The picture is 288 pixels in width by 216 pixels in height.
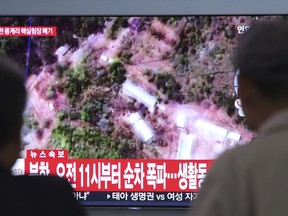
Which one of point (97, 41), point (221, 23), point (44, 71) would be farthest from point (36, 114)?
point (221, 23)

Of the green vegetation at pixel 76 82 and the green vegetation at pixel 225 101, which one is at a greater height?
the green vegetation at pixel 76 82

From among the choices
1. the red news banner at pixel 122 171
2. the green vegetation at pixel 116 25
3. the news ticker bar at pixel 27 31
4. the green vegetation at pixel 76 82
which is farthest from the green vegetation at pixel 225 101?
the news ticker bar at pixel 27 31

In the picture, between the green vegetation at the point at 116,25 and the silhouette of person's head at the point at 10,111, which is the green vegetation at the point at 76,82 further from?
the silhouette of person's head at the point at 10,111

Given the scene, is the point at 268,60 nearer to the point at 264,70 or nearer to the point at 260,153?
the point at 264,70

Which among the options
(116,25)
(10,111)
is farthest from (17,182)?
(116,25)

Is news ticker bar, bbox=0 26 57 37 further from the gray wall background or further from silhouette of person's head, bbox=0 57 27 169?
silhouette of person's head, bbox=0 57 27 169

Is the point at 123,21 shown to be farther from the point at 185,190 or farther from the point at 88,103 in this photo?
the point at 185,190
